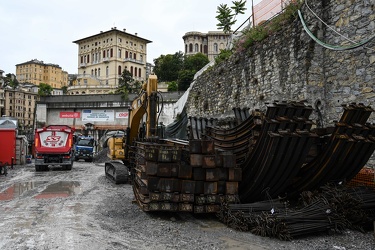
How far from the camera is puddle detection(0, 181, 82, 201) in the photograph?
9922 mm

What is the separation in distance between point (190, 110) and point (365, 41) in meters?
14.8

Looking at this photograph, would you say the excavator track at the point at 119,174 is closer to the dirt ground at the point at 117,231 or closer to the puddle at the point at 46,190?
the puddle at the point at 46,190

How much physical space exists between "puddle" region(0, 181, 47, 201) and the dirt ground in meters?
0.93

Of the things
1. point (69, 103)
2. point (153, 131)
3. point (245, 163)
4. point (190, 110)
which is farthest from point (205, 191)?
point (69, 103)

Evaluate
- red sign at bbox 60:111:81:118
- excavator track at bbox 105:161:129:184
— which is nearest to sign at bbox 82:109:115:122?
red sign at bbox 60:111:81:118

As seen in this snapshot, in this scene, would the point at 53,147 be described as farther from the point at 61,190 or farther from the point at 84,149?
the point at 84,149

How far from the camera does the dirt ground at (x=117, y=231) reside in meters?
5.29

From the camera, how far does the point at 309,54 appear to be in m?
10.3

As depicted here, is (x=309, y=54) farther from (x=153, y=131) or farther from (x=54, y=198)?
(x=54, y=198)

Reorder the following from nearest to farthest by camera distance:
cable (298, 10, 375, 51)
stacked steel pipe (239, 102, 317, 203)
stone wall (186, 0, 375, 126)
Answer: stacked steel pipe (239, 102, 317, 203) → cable (298, 10, 375, 51) → stone wall (186, 0, 375, 126)

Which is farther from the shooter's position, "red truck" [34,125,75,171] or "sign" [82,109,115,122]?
"sign" [82,109,115,122]

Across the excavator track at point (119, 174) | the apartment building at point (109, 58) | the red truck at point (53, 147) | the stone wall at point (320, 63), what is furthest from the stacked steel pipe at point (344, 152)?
the apartment building at point (109, 58)

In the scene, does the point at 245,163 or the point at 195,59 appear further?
the point at 195,59

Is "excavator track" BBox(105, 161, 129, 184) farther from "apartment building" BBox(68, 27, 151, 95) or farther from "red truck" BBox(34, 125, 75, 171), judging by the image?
"apartment building" BBox(68, 27, 151, 95)
